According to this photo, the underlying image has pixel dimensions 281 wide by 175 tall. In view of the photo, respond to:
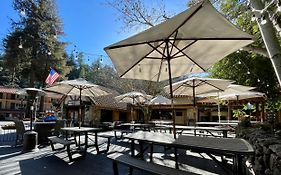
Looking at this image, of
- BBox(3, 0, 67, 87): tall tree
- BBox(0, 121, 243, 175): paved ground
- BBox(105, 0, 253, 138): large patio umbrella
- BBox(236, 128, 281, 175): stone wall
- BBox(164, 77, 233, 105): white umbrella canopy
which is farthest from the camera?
BBox(3, 0, 67, 87): tall tree

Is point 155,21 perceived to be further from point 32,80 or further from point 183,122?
point 32,80

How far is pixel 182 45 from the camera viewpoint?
4055 millimetres

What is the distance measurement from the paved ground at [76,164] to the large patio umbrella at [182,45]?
1.96 meters

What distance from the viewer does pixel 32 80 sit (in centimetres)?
2505

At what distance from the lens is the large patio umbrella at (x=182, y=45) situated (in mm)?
2903

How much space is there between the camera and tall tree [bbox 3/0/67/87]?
80.5 feet

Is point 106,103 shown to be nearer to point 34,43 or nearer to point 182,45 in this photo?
point 34,43

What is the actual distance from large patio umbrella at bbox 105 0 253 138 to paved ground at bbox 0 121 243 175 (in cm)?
196

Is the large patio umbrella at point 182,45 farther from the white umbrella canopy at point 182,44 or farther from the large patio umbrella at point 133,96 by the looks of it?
the large patio umbrella at point 133,96

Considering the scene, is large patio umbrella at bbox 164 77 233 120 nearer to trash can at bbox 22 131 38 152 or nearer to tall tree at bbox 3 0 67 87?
trash can at bbox 22 131 38 152

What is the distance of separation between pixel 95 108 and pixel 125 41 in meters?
17.3

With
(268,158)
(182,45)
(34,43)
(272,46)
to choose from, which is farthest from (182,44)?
(34,43)

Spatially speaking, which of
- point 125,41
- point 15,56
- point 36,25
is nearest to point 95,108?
point 15,56

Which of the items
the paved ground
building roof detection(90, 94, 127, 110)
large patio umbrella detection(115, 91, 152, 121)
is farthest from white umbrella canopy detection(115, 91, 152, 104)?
building roof detection(90, 94, 127, 110)
